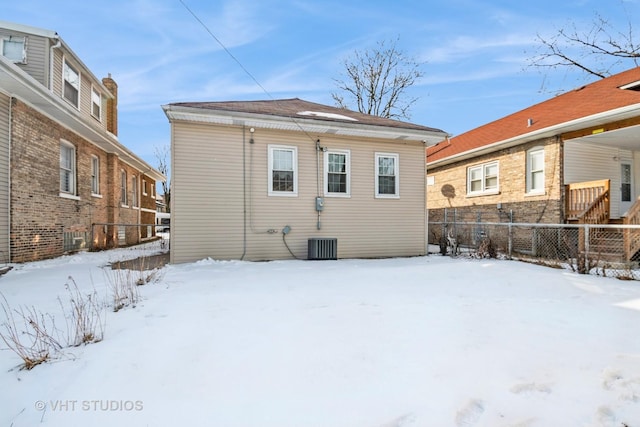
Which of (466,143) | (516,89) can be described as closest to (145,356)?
(466,143)

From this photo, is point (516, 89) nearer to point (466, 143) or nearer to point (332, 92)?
point (466, 143)

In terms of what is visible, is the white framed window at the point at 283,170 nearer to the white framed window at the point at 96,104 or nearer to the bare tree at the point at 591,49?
the white framed window at the point at 96,104

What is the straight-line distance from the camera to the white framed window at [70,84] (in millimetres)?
11156

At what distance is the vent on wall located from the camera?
356 inches

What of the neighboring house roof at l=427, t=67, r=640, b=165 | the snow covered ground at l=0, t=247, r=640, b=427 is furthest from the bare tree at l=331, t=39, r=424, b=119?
the snow covered ground at l=0, t=247, r=640, b=427

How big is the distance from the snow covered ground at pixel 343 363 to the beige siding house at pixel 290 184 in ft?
11.7

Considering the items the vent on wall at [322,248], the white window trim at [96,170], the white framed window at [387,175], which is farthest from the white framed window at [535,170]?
the white window trim at [96,170]

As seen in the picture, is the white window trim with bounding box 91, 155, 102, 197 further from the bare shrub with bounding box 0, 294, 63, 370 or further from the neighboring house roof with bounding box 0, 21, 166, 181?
the bare shrub with bounding box 0, 294, 63, 370

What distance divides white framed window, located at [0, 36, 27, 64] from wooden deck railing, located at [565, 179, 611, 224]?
Answer: 1698 centimetres

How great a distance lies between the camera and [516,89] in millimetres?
16500

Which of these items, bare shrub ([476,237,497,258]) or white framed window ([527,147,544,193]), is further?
white framed window ([527,147,544,193])

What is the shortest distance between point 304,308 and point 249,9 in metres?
7.21

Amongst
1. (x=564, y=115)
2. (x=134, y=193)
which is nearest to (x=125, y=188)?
(x=134, y=193)

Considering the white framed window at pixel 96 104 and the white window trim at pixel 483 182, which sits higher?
the white framed window at pixel 96 104
